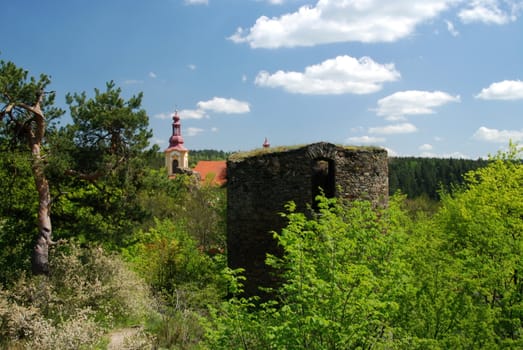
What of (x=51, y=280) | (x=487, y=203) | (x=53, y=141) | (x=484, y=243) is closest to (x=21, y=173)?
(x=53, y=141)

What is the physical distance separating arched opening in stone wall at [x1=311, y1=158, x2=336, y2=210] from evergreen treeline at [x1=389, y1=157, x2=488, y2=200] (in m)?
51.7

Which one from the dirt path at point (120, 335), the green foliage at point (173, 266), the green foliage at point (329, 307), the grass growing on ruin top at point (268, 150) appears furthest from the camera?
the green foliage at point (173, 266)

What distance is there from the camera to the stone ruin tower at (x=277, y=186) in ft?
37.7

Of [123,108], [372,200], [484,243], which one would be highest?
[123,108]

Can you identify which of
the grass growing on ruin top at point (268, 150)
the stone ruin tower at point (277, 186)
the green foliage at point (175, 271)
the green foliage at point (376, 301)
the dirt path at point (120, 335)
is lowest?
the dirt path at point (120, 335)

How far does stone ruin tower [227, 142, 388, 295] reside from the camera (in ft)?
37.7

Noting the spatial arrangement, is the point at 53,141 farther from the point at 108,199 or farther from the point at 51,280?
the point at 51,280

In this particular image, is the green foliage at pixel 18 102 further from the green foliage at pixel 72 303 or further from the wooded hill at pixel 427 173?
the wooded hill at pixel 427 173

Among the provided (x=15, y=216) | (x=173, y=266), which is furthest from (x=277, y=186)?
(x=15, y=216)

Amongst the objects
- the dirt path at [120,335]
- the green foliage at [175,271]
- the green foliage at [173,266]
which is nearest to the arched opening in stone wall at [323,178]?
the green foliage at [175,271]

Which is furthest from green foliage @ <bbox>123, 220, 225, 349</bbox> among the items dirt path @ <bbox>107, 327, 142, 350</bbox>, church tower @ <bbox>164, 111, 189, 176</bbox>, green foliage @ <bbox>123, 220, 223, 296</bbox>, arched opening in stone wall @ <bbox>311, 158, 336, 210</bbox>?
church tower @ <bbox>164, 111, 189, 176</bbox>

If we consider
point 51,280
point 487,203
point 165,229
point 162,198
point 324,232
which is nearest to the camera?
point 324,232

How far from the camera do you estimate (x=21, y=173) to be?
14.4 m

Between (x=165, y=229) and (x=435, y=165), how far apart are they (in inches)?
2735
